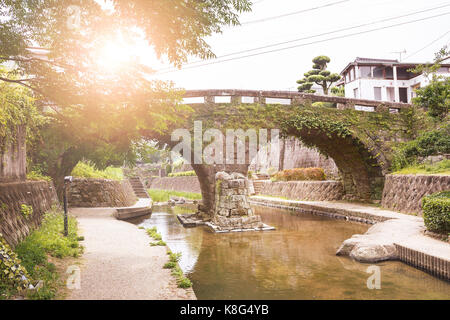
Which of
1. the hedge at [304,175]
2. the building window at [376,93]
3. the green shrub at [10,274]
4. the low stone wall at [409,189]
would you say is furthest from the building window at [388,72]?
the green shrub at [10,274]

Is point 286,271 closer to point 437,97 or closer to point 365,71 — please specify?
point 437,97

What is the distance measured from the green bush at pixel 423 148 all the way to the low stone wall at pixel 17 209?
45.2ft

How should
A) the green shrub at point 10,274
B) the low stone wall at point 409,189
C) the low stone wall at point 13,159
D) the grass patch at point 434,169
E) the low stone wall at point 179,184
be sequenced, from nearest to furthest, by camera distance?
the green shrub at point 10,274 < the low stone wall at point 13,159 < the low stone wall at point 409,189 < the grass patch at point 434,169 < the low stone wall at point 179,184

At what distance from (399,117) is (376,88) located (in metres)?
14.4

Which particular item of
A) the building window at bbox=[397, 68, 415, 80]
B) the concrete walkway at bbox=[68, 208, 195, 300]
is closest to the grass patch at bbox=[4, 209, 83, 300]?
the concrete walkway at bbox=[68, 208, 195, 300]

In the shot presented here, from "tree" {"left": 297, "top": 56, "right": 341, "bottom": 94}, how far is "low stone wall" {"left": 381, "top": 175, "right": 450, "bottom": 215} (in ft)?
62.1

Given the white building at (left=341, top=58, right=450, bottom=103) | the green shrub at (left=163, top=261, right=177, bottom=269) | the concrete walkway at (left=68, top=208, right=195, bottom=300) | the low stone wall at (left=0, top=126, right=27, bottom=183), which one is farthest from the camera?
the white building at (left=341, top=58, right=450, bottom=103)

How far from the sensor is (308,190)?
19672mm

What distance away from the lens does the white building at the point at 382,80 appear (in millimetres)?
28594

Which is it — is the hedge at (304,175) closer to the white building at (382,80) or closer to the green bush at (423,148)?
the green bush at (423,148)

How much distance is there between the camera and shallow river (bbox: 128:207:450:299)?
467cm

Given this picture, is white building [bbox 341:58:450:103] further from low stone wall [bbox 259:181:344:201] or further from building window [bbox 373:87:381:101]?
low stone wall [bbox 259:181:344:201]

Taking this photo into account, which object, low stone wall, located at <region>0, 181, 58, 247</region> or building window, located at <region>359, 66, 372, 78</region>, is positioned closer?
low stone wall, located at <region>0, 181, 58, 247</region>
